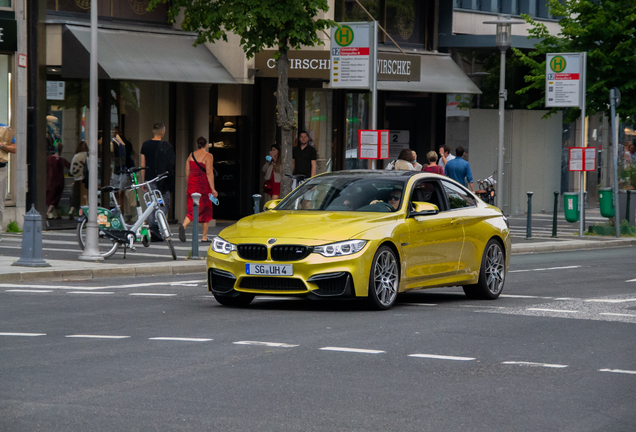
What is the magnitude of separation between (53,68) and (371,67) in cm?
651

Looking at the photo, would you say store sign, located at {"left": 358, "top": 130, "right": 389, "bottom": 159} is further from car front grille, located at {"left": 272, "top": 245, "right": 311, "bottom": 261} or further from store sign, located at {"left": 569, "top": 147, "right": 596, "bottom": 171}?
car front grille, located at {"left": 272, "top": 245, "right": 311, "bottom": 261}

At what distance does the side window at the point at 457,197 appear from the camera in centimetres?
1259

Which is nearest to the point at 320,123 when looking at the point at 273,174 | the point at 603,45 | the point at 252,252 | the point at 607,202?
the point at 273,174

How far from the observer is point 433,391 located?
7.01 m

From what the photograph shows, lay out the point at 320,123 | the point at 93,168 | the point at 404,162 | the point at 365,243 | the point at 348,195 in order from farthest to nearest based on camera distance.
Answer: the point at 320,123, the point at 404,162, the point at 93,168, the point at 348,195, the point at 365,243

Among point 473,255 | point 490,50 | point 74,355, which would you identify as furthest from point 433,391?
point 490,50

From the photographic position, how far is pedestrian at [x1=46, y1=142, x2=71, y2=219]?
22156mm

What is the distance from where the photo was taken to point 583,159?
81.8ft

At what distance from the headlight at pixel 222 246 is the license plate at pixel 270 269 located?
0.31 metres

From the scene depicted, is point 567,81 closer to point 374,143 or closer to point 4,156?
point 374,143

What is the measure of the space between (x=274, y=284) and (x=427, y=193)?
240cm

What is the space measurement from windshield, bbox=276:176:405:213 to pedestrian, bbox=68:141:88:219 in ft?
36.5

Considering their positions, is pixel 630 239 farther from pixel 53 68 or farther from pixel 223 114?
pixel 53 68

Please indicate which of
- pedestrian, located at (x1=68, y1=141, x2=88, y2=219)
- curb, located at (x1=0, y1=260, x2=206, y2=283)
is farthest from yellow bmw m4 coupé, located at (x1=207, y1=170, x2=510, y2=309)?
pedestrian, located at (x1=68, y1=141, x2=88, y2=219)
